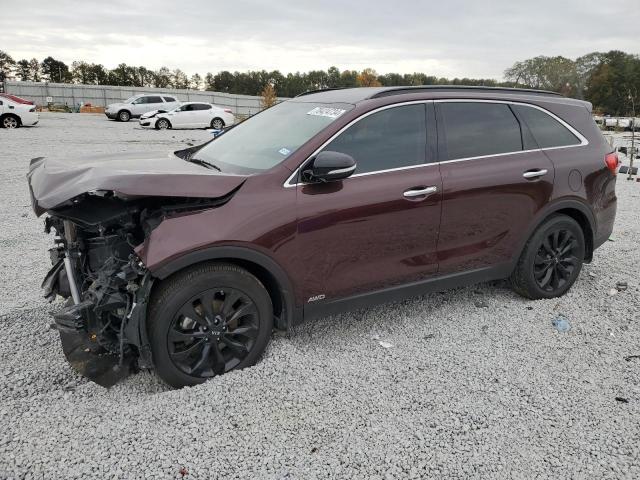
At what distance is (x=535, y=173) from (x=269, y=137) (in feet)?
A: 7.22

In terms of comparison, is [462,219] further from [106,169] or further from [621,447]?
[106,169]

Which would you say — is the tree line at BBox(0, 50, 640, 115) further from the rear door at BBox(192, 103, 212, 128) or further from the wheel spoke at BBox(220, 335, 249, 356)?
the wheel spoke at BBox(220, 335, 249, 356)

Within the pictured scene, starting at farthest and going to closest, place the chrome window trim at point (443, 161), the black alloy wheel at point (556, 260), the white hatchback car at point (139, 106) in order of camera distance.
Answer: the white hatchback car at point (139, 106) → the black alloy wheel at point (556, 260) → the chrome window trim at point (443, 161)

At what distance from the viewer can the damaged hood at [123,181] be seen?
2.84m

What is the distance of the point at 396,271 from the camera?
373 centimetres

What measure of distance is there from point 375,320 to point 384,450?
1580 millimetres

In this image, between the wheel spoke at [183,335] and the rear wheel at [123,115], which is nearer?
the wheel spoke at [183,335]

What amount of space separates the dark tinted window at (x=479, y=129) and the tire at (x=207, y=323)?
1.88 metres

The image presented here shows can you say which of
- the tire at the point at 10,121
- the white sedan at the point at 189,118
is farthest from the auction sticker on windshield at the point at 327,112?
the white sedan at the point at 189,118

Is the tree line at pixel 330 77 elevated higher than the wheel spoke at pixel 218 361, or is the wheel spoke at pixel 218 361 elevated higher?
the tree line at pixel 330 77

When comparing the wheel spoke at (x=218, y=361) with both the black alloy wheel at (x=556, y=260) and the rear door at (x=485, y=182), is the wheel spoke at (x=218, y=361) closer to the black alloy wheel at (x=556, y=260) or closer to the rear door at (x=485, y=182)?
the rear door at (x=485, y=182)

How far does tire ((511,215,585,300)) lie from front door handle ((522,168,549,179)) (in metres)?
0.45

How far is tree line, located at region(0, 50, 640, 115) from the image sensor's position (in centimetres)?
8600

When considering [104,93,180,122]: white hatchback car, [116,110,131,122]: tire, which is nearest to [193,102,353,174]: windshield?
[104,93,180,122]: white hatchback car
